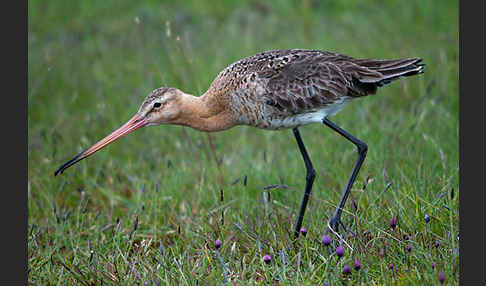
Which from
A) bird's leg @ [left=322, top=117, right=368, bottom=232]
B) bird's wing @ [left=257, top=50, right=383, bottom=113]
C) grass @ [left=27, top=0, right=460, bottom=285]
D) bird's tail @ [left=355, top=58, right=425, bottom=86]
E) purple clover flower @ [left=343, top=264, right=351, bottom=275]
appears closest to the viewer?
purple clover flower @ [left=343, top=264, right=351, bottom=275]

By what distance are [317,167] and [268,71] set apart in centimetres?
134

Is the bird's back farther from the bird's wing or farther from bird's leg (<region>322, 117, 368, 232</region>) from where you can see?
bird's leg (<region>322, 117, 368, 232</region>)

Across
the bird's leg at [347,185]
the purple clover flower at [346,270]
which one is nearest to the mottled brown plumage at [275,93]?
the bird's leg at [347,185]

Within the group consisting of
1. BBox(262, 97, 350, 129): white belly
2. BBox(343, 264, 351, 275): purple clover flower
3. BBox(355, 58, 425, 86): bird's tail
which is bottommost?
BBox(343, 264, 351, 275): purple clover flower

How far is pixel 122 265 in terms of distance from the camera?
4.23 m

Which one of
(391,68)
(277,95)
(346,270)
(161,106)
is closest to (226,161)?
(161,106)

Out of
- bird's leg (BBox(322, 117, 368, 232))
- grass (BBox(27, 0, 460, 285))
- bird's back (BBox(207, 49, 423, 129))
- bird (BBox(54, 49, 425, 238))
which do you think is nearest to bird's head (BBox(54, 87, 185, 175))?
bird (BBox(54, 49, 425, 238))

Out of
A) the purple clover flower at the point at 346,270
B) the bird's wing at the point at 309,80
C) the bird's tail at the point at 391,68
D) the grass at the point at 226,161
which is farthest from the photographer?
the bird's tail at the point at 391,68

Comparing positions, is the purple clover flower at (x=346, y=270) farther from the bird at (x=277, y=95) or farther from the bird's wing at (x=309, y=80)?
the bird's wing at (x=309, y=80)

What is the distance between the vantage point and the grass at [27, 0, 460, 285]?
4.13m

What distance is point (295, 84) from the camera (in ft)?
15.3

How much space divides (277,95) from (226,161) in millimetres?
1637

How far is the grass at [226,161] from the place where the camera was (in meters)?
4.13

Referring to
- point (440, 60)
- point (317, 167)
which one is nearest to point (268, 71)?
point (317, 167)
